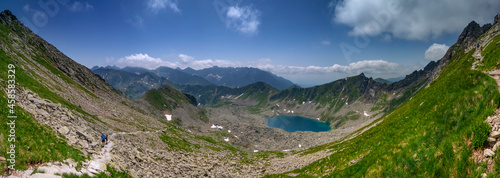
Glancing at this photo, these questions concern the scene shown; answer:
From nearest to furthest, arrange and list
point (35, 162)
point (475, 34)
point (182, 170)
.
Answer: point (35, 162) < point (182, 170) < point (475, 34)

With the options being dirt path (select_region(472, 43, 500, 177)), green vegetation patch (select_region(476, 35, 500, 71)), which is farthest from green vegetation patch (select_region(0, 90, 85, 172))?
green vegetation patch (select_region(476, 35, 500, 71))

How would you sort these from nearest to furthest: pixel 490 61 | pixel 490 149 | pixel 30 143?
pixel 490 149, pixel 30 143, pixel 490 61

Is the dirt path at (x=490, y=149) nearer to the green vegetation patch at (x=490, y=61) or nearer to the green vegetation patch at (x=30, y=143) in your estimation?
the green vegetation patch at (x=490, y=61)

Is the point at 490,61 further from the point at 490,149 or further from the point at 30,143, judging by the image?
the point at 30,143

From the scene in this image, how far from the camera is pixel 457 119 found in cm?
1257

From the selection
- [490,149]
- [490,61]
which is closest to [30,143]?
[490,149]

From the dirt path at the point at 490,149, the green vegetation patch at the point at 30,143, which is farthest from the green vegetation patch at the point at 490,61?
the green vegetation patch at the point at 30,143

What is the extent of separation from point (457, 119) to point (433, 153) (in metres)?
3.92

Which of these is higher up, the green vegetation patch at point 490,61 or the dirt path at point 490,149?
the green vegetation patch at point 490,61

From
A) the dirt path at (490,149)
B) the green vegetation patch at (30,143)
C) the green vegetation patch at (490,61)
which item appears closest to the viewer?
the dirt path at (490,149)

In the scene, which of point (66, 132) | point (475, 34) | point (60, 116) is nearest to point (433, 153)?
point (66, 132)

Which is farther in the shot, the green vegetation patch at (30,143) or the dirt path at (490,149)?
the green vegetation patch at (30,143)

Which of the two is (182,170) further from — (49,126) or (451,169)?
(451,169)

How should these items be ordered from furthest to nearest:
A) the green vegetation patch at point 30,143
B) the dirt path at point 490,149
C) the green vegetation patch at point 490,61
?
the green vegetation patch at point 490,61 < the green vegetation patch at point 30,143 < the dirt path at point 490,149
